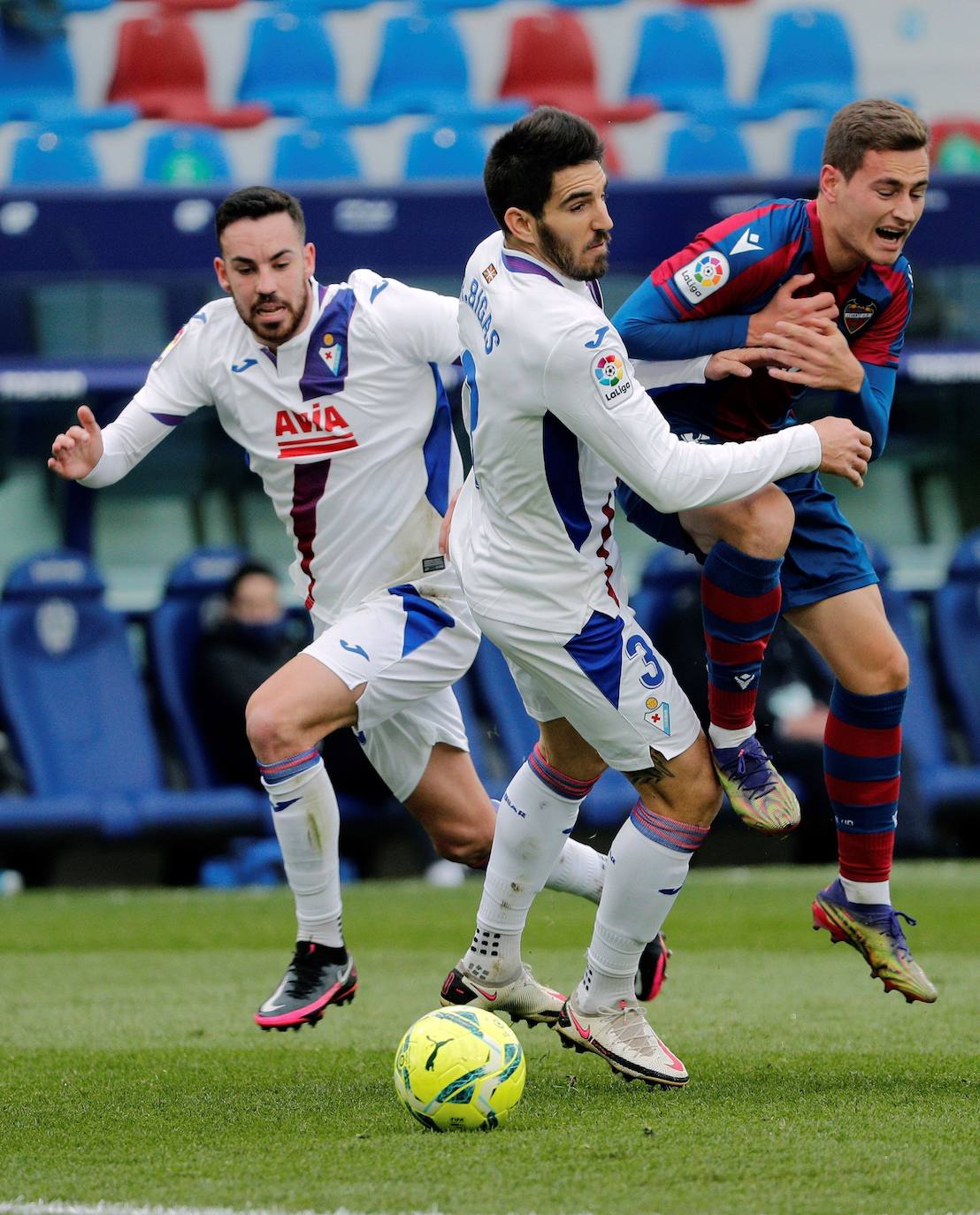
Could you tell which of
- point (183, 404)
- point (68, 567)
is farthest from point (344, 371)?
point (68, 567)

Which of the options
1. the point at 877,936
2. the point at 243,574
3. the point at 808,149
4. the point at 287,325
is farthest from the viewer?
the point at 808,149

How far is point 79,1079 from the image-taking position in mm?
5023

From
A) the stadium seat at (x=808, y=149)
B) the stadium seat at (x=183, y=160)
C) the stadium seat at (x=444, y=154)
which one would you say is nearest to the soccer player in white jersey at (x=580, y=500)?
the stadium seat at (x=444, y=154)

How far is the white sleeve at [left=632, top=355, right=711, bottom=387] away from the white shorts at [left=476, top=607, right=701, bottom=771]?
56 cm

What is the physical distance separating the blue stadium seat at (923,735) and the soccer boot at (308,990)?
5.65 metres

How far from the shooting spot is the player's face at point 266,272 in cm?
549

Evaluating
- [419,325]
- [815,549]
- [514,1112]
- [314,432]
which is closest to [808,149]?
[419,325]

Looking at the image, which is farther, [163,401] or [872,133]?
[163,401]

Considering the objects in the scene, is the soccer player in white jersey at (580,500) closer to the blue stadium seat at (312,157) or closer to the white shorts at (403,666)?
the white shorts at (403,666)

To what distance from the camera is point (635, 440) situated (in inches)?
169

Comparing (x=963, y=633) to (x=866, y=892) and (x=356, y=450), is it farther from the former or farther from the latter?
(x=866, y=892)

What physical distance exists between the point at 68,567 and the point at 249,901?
7.28ft

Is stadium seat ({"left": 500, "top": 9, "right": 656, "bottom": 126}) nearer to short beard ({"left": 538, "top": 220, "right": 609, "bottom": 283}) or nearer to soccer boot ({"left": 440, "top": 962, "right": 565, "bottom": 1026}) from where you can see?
soccer boot ({"left": 440, "top": 962, "right": 565, "bottom": 1026})

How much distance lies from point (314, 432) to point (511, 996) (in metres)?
1.69
